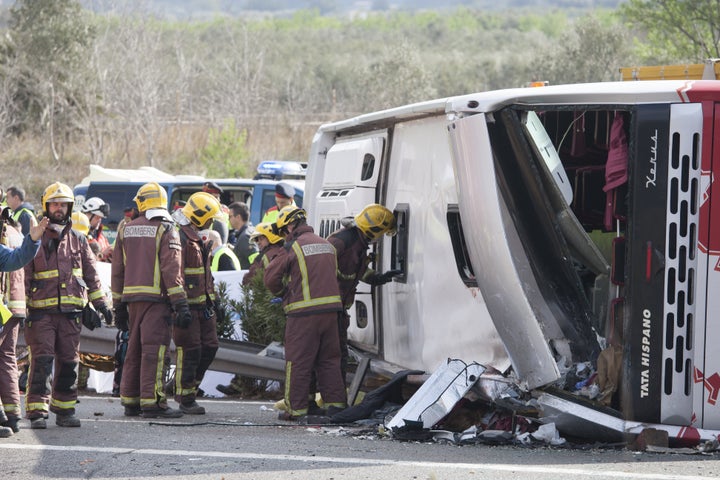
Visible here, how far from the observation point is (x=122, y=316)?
30.2ft

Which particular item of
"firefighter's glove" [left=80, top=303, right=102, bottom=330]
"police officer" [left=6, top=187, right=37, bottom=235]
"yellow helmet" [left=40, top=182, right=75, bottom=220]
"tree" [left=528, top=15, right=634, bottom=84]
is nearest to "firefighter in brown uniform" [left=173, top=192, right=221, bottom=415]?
"firefighter's glove" [left=80, top=303, right=102, bottom=330]

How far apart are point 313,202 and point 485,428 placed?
140 inches

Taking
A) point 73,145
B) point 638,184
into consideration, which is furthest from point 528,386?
point 73,145

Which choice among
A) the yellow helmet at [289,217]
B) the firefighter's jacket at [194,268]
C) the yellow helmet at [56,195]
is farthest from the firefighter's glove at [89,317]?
the yellow helmet at [289,217]

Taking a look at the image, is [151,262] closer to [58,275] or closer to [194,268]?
[194,268]

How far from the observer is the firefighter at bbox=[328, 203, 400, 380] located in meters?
8.84

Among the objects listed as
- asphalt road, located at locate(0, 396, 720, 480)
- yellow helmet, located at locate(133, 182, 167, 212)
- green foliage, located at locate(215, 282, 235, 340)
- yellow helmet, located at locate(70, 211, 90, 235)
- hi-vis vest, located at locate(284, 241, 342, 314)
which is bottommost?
asphalt road, located at locate(0, 396, 720, 480)

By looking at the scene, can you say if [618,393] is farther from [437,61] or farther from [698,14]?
[437,61]

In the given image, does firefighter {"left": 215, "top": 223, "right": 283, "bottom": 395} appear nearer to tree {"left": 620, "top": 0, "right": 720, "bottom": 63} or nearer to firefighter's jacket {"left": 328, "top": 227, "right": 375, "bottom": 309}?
firefighter's jacket {"left": 328, "top": 227, "right": 375, "bottom": 309}

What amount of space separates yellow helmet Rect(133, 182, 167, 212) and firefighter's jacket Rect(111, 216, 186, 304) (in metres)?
0.11

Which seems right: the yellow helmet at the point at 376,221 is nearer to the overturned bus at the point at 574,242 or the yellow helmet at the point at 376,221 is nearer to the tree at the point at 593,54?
the overturned bus at the point at 574,242

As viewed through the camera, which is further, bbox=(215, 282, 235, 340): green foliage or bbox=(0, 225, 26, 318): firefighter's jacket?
bbox=(215, 282, 235, 340): green foliage

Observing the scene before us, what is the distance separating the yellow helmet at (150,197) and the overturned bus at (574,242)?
6.42ft

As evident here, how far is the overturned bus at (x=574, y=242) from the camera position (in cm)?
664
